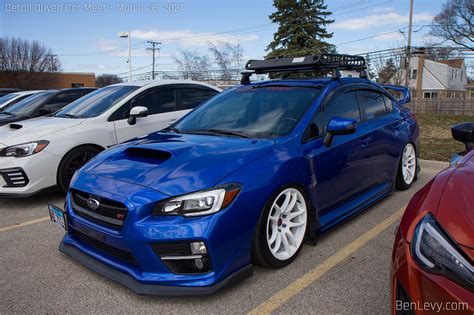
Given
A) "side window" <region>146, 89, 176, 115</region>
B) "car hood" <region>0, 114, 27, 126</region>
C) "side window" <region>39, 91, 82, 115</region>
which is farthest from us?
"side window" <region>39, 91, 82, 115</region>

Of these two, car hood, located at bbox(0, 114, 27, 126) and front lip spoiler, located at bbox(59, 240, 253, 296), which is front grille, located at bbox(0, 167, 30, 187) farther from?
car hood, located at bbox(0, 114, 27, 126)

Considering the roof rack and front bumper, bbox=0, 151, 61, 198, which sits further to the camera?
front bumper, bbox=0, 151, 61, 198

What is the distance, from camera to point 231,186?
255cm

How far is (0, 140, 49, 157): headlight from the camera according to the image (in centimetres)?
474

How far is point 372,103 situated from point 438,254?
3.14 m

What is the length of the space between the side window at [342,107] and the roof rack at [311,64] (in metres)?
0.24

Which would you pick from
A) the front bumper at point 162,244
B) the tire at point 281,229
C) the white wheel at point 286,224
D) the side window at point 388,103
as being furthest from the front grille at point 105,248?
the side window at point 388,103

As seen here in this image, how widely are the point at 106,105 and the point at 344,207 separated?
381 centimetres

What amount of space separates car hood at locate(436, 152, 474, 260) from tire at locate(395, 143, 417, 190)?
312cm

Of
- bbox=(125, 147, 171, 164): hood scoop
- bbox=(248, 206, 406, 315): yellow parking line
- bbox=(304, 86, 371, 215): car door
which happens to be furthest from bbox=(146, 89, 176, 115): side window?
bbox=(248, 206, 406, 315): yellow parking line

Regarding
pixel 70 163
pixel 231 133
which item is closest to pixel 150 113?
pixel 70 163

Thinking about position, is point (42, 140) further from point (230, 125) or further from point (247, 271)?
point (247, 271)

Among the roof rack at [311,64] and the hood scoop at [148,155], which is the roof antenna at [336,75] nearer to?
the roof rack at [311,64]
